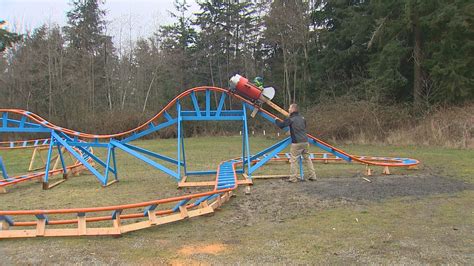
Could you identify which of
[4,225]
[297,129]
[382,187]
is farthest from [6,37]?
[382,187]

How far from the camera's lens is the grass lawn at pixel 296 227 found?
16.1ft

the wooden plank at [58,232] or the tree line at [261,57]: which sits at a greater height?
the tree line at [261,57]

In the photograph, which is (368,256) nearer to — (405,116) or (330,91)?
(405,116)

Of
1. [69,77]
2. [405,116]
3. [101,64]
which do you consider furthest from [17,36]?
[405,116]

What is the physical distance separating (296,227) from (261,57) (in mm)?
42702

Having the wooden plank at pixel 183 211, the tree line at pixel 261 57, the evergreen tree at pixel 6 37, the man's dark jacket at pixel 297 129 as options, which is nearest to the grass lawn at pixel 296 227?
the wooden plank at pixel 183 211

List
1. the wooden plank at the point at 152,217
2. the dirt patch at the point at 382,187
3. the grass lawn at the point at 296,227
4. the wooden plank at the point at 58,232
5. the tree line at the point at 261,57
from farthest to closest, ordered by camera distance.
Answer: the tree line at the point at 261,57 → the dirt patch at the point at 382,187 → the wooden plank at the point at 152,217 → the wooden plank at the point at 58,232 → the grass lawn at the point at 296,227

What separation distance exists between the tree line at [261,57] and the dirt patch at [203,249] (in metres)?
22.3

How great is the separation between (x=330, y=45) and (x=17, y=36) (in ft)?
82.3

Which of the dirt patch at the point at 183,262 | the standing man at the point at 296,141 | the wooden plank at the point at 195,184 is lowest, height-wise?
the dirt patch at the point at 183,262

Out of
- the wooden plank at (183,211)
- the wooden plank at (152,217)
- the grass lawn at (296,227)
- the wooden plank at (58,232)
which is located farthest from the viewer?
the wooden plank at (183,211)

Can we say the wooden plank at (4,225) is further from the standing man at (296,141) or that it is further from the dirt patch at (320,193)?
the standing man at (296,141)

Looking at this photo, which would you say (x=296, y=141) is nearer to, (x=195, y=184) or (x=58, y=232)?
(x=195, y=184)

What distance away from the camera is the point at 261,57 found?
47.5m
